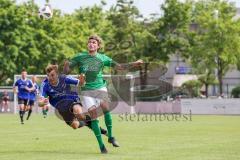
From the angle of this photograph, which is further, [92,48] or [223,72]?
[223,72]

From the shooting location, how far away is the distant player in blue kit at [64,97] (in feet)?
50.0

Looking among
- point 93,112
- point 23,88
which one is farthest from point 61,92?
point 23,88

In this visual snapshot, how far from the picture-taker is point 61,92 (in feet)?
51.5

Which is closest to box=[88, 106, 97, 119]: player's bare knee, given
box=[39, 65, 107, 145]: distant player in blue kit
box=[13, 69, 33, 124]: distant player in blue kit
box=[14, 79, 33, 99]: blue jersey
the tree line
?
box=[39, 65, 107, 145]: distant player in blue kit

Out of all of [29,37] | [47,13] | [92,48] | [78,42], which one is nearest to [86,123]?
[92,48]

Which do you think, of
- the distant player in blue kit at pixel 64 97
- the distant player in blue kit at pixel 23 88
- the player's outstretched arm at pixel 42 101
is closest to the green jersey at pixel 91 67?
the distant player in blue kit at pixel 64 97

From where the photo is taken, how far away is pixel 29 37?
61688 millimetres

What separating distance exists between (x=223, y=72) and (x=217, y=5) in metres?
6.49

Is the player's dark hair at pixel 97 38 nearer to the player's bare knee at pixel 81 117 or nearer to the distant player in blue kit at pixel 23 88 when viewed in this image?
the player's bare knee at pixel 81 117

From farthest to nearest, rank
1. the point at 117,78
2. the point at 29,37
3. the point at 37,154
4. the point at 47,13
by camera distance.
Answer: the point at 29,37 → the point at 117,78 → the point at 47,13 → the point at 37,154

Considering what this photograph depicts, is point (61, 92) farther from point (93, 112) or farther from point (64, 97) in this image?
point (93, 112)

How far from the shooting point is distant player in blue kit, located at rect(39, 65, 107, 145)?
1524 cm

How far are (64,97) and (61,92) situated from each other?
0.16 m

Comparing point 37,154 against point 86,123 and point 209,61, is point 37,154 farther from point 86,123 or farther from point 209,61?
point 209,61
